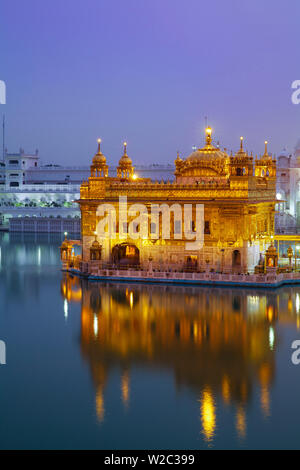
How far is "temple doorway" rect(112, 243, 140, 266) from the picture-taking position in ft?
86.9

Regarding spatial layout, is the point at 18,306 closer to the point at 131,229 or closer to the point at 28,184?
the point at 131,229

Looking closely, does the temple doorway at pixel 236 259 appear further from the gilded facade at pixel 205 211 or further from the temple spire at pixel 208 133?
the temple spire at pixel 208 133

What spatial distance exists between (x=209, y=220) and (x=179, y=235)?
1.29 metres

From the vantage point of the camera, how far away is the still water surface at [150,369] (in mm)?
10961

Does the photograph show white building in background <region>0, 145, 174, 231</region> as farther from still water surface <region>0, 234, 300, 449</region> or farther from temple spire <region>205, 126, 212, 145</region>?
still water surface <region>0, 234, 300, 449</region>

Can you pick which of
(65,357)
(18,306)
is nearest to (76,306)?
(18,306)

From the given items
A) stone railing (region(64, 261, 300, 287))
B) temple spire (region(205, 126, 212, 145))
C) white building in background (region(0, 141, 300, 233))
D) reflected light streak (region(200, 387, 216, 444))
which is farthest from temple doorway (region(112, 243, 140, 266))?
white building in background (region(0, 141, 300, 233))

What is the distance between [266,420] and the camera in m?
11.4

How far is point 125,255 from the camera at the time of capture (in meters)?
28.1

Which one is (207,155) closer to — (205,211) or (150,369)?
(205,211)

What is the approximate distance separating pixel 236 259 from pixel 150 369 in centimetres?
1151

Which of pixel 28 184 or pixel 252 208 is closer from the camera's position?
pixel 252 208

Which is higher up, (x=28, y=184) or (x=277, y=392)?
(x=28, y=184)

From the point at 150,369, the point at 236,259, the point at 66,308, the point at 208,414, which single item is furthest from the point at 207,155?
the point at 208,414
